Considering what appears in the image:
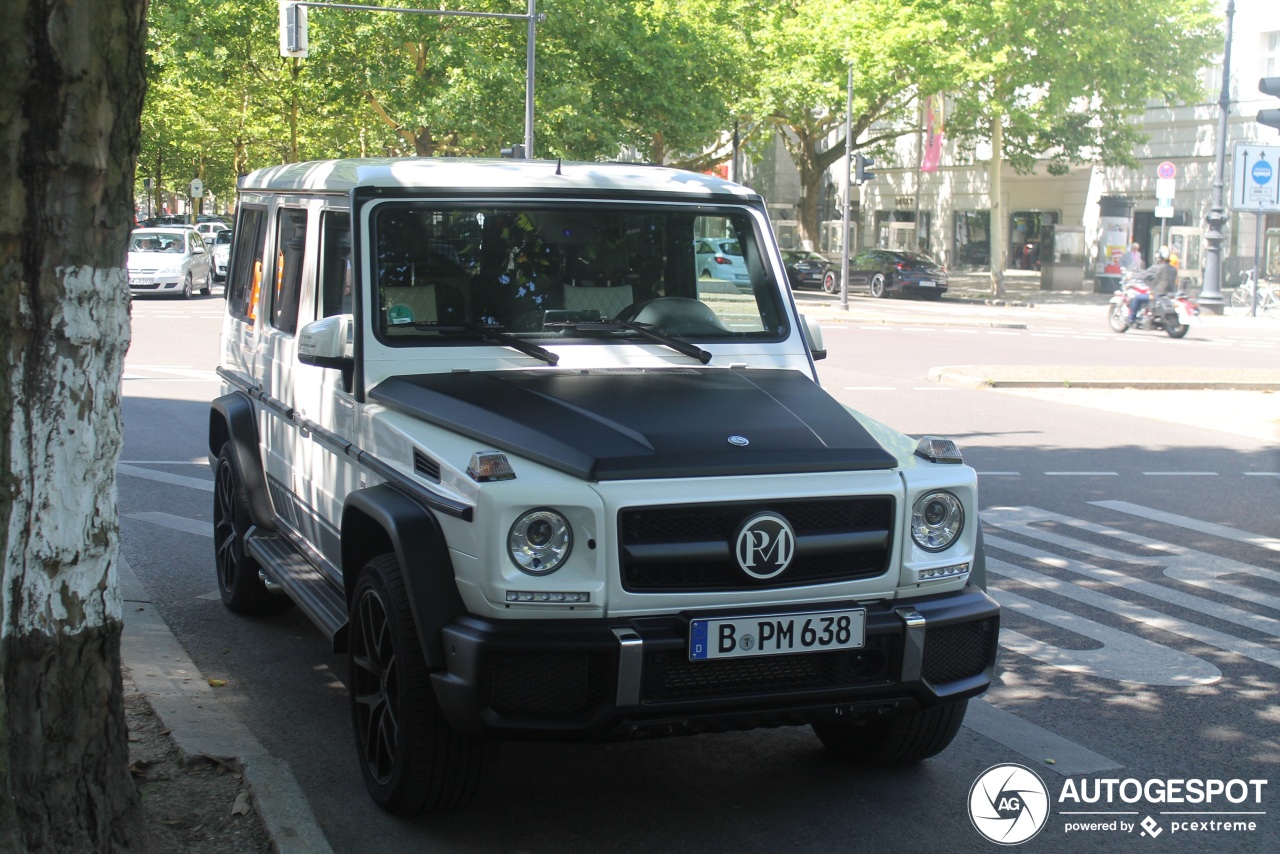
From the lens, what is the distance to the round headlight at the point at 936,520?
4332mm

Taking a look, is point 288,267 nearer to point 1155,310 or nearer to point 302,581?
point 302,581

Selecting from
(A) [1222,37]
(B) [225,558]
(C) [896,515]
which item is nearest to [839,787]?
(C) [896,515]

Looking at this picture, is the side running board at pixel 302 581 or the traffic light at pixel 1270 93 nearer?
the side running board at pixel 302 581


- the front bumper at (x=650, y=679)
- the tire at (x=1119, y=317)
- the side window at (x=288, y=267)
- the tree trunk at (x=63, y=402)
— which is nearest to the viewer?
the tree trunk at (x=63, y=402)

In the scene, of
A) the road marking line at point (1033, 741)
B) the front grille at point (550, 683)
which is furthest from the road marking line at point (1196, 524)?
the front grille at point (550, 683)

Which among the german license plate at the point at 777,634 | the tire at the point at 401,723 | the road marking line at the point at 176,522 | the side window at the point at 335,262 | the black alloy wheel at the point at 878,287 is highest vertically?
the side window at the point at 335,262

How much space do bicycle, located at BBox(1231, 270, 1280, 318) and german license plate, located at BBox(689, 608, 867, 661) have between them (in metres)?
33.9

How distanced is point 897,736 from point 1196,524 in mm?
5562

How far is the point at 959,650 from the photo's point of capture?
432cm

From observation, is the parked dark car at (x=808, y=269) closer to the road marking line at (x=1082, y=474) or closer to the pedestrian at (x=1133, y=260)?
the pedestrian at (x=1133, y=260)

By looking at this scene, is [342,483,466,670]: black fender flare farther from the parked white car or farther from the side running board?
the parked white car

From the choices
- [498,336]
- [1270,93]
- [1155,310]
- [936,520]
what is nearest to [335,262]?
[498,336]

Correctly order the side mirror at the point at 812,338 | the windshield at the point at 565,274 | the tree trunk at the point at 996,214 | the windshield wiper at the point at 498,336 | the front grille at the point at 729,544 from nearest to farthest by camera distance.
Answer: the front grille at the point at 729,544 → the windshield wiper at the point at 498,336 → the windshield at the point at 565,274 → the side mirror at the point at 812,338 → the tree trunk at the point at 996,214

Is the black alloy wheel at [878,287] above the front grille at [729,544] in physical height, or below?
above
